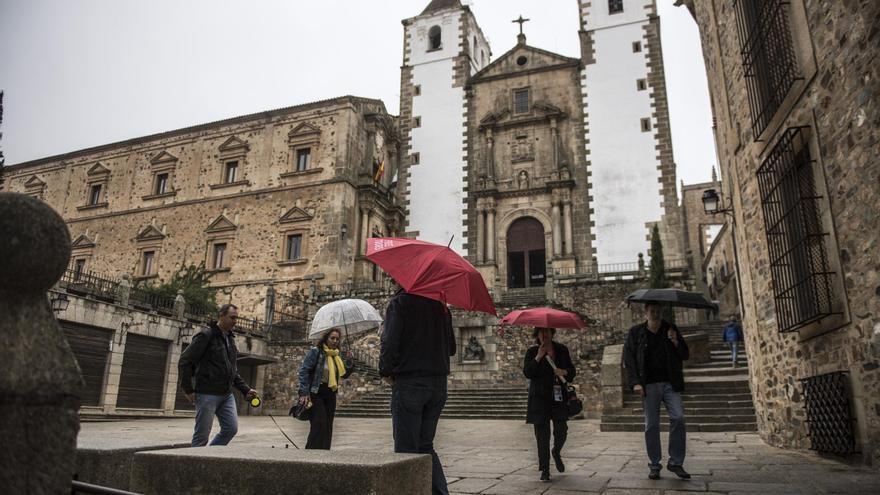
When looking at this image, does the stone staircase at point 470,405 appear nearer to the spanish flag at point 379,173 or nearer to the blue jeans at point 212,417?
the blue jeans at point 212,417

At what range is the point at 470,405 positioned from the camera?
57.9 feet

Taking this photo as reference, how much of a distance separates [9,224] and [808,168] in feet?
23.4

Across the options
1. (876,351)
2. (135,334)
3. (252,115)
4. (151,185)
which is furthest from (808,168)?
(151,185)

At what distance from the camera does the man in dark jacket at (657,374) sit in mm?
5527

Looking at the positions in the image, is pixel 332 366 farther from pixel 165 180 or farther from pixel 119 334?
pixel 165 180

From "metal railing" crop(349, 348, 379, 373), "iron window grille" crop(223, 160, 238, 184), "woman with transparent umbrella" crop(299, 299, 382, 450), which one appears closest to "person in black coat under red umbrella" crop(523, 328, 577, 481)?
"woman with transparent umbrella" crop(299, 299, 382, 450)

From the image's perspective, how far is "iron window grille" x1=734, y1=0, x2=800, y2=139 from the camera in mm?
6797

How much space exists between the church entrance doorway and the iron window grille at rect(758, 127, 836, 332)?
795 inches

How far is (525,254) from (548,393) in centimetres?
2228

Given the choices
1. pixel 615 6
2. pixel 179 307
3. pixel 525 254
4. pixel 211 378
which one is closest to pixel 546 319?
pixel 211 378

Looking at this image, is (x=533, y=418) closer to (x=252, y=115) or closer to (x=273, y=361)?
(x=273, y=361)

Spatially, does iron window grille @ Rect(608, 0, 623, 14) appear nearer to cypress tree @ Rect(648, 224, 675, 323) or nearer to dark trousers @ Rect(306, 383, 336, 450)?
cypress tree @ Rect(648, 224, 675, 323)

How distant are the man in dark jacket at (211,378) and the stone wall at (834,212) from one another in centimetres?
570

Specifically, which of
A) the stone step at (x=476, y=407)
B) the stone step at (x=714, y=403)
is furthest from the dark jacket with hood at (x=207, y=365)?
the stone step at (x=476, y=407)
